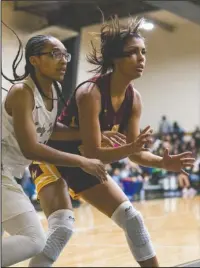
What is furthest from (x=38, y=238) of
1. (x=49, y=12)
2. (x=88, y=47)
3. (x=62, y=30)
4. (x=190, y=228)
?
(x=190, y=228)

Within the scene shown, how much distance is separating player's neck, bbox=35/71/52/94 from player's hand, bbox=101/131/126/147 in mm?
252

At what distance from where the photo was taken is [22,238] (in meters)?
1.50

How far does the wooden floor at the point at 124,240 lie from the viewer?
289 cm

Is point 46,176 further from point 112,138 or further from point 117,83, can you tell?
point 117,83

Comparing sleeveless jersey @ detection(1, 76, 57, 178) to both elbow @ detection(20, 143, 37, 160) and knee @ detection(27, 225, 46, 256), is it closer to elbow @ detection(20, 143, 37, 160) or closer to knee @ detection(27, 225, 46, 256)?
elbow @ detection(20, 143, 37, 160)

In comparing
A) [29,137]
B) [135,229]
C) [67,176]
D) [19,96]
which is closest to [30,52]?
[19,96]

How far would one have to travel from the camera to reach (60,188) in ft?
6.01

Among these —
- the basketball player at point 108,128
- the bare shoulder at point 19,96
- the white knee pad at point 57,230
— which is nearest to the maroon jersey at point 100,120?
the basketball player at point 108,128

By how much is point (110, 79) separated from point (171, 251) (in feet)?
5.50

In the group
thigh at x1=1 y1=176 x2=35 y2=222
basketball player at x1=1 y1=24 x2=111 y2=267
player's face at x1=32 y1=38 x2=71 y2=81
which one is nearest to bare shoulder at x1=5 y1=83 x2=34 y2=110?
basketball player at x1=1 y1=24 x2=111 y2=267

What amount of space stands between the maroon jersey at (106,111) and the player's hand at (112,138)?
0.04 meters

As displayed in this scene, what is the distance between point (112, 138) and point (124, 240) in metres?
2.11

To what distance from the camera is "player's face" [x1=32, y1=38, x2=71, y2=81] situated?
5.19 ft

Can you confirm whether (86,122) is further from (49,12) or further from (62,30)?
(49,12)
